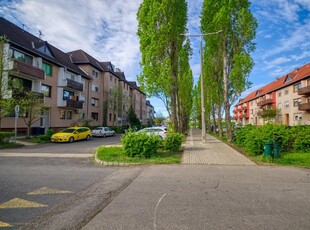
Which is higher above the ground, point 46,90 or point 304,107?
point 46,90

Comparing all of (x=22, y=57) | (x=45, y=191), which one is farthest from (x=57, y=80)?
(x=45, y=191)

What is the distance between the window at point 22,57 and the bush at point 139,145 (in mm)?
19240

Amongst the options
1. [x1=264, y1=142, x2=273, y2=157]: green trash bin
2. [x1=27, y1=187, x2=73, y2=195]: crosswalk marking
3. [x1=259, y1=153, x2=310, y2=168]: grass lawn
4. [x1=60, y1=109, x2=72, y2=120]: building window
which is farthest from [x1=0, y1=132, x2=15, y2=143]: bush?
[x1=264, y1=142, x2=273, y2=157]: green trash bin

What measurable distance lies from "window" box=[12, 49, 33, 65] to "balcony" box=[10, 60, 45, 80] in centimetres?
115

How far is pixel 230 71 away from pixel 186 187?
49.5 ft

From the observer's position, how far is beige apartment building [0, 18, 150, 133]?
22156 mm

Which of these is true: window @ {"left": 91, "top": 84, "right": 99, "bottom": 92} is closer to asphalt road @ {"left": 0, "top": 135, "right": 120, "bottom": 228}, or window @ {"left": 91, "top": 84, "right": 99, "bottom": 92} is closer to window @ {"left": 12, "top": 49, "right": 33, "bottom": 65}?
window @ {"left": 12, "top": 49, "right": 33, "bottom": 65}

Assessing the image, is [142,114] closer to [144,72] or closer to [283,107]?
[283,107]

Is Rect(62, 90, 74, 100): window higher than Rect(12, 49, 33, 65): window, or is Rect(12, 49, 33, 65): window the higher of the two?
Rect(12, 49, 33, 65): window

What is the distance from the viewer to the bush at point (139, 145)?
32.7 ft

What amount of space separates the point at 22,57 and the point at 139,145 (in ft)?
68.9

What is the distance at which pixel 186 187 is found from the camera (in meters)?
5.67

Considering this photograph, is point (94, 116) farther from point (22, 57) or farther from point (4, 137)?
point (4, 137)

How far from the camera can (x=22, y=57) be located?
76.0 ft
